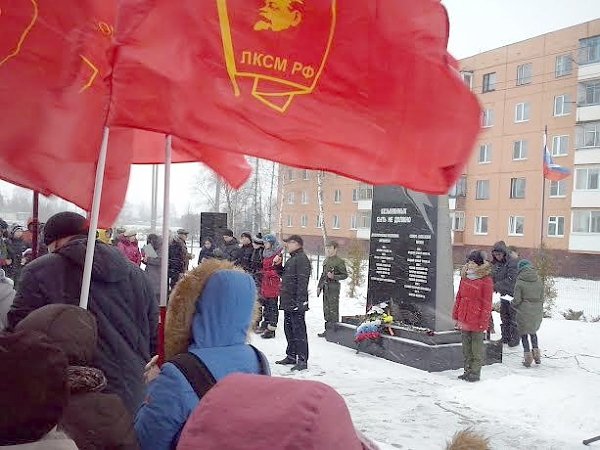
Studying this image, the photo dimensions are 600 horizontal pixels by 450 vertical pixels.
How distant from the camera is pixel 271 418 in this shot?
116 centimetres

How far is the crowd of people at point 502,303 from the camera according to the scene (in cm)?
763

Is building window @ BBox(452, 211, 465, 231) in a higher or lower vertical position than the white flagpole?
higher

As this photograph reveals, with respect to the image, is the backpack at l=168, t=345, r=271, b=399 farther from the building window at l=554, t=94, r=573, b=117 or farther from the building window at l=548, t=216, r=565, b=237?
the building window at l=554, t=94, r=573, b=117

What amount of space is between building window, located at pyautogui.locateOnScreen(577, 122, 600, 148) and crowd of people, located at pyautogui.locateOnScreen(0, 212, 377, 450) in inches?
1348

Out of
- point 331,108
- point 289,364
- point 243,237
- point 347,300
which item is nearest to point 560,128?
point 347,300

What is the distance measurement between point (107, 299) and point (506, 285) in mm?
8734

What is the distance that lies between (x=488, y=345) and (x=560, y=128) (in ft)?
97.3

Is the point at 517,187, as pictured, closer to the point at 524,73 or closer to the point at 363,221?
the point at 524,73

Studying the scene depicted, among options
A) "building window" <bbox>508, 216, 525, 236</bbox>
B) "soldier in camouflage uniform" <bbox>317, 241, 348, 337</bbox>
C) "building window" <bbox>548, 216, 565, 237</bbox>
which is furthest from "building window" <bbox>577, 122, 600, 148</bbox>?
"soldier in camouflage uniform" <bbox>317, 241, 348, 337</bbox>

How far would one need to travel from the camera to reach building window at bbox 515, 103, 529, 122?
36469 millimetres

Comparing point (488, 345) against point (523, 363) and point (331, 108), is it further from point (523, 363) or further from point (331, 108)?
point (331, 108)

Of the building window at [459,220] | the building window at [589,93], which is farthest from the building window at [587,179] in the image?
the building window at [459,220]

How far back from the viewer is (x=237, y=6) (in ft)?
9.38

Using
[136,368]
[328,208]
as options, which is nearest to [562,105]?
[328,208]
